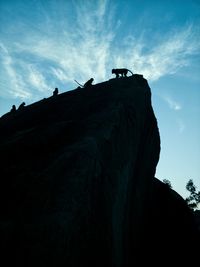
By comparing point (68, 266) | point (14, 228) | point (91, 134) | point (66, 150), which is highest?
point (91, 134)

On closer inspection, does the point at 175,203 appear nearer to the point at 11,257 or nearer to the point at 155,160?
the point at 155,160

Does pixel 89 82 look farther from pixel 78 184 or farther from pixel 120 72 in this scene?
pixel 78 184

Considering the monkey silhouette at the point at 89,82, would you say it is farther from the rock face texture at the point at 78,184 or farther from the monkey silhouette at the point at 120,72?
the rock face texture at the point at 78,184

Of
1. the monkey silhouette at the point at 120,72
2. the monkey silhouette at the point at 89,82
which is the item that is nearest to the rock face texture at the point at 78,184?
the monkey silhouette at the point at 89,82

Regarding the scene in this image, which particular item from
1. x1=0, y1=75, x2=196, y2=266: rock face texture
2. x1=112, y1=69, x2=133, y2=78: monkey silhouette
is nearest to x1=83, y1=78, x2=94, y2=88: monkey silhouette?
x1=112, y1=69, x2=133, y2=78: monkey silhouette

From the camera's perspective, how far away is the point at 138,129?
54.5ft

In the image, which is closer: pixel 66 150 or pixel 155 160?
pixel 66 150

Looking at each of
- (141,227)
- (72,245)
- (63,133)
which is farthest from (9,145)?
(141,227)

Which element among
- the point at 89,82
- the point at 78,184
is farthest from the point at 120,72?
the point at 78,184

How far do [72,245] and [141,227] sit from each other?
1344 centimetres

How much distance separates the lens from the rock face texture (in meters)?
6.48

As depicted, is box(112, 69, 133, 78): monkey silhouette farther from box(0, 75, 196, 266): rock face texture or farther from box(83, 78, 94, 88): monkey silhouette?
box(0, 75, 196, 266): rock face texture

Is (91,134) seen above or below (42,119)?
below

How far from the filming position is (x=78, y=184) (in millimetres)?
7844
